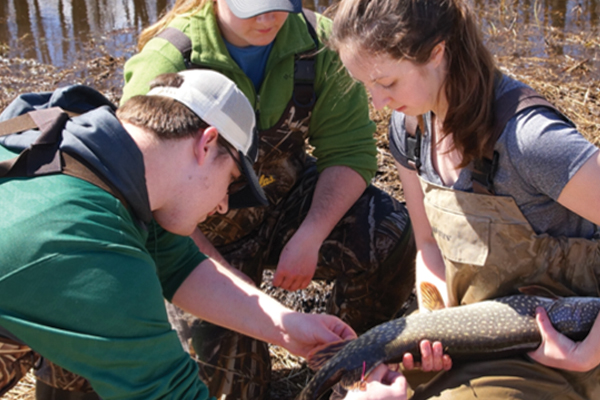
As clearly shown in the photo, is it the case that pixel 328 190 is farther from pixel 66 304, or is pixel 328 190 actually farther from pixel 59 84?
pixel 59 84

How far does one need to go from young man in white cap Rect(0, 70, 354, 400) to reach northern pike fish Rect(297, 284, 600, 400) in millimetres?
658

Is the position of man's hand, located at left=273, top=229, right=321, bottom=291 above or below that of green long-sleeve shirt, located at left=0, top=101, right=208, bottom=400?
below

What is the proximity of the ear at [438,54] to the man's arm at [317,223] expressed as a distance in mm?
1196

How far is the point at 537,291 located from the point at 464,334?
371 mm

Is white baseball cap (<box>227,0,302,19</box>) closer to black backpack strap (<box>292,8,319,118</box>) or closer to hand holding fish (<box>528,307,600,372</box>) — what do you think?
black backpack strap (<box>292,8,319,118</box>)

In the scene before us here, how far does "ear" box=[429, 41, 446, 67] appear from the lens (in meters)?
2.48

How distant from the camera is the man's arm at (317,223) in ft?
11.2

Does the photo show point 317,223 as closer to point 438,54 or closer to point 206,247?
point 206,247

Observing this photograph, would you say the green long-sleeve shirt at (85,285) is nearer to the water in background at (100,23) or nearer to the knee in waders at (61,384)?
the knee in waders at (61,384)

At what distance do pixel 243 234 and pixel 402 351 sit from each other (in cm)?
141

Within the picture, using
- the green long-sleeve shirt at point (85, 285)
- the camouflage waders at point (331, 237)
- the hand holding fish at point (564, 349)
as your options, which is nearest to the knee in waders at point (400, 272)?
the camouflage waders at point (331, 237)

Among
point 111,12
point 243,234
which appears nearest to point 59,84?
point 111,12

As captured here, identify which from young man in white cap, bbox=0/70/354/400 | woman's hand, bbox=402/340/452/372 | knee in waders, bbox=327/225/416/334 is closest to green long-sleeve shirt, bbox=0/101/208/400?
young man in white cap, bbox=0/70/354/400

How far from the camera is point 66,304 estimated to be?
1852 millimetres
